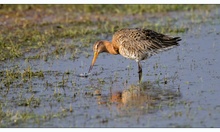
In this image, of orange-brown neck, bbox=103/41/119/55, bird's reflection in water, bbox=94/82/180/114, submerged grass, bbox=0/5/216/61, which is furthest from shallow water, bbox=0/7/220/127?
submerged grass, bbox=0/5/216/61

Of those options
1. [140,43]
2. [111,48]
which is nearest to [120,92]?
[140,43]

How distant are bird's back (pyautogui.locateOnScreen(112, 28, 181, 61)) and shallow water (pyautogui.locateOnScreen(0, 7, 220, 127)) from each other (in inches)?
16.3

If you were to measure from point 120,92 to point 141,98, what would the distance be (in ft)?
1.90

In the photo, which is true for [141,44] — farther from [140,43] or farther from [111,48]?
[111,48]

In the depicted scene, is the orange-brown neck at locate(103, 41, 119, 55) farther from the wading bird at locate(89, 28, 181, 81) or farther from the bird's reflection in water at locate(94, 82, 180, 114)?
the bird's reflection in water at locate(94, 82, 180, 114)

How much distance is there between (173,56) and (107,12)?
5.40 metres

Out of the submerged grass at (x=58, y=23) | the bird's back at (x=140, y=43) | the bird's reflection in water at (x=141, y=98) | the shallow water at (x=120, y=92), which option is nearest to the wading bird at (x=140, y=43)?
the bird's back at (x=140, y=43)

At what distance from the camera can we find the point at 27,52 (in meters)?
13.2

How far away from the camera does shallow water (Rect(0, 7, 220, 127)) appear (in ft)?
→ 26.7

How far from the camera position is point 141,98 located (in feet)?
30.6

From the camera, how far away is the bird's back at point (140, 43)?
1110 centimetres

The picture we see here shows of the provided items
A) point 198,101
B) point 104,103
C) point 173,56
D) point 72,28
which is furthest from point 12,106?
point 72,28

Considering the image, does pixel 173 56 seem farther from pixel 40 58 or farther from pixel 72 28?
pixel 72 28

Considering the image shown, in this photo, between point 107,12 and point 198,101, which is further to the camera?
point 107,12
